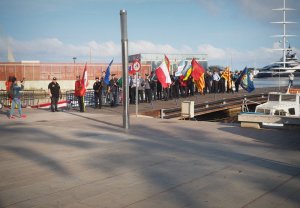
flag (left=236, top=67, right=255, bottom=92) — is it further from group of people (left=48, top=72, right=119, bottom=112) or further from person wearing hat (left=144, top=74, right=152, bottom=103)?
group of people (left=48, top=72, right=119, bottom=112)

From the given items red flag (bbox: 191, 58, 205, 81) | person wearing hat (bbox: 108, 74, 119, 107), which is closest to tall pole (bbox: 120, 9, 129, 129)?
person wearing hat (bbox: 108, 74, 119, 107)

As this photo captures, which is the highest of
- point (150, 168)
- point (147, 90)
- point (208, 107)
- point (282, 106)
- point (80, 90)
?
point (80, 90)

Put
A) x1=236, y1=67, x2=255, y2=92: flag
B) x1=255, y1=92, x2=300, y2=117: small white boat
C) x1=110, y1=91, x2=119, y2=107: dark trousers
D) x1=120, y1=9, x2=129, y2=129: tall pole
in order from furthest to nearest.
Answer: x1=236, y1=67, x2=255, y2=92: flag
x1=110, y1=91, x2=119, y2=107: dark trousers
x1=255, y1=92, x2=300, y2=117: small white boat
x1=120, y1=9, x2=129, y2=129: tall pole

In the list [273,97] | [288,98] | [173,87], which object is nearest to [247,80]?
[173,87]

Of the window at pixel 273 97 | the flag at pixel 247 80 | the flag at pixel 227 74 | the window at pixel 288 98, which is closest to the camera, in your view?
the window at pixel 288 98

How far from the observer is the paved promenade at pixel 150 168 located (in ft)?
19.2

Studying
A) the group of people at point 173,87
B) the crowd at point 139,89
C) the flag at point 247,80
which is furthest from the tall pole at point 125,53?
the flag at point 247,80

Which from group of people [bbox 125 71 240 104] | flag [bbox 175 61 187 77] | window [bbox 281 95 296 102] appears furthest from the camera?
flag [bbox 175 61 187 77]

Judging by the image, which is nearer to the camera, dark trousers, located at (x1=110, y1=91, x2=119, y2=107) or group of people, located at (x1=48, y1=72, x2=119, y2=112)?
group of people, located at (x1=48, y1=72, x2=119, y2=112)

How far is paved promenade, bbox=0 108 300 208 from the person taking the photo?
230 inches

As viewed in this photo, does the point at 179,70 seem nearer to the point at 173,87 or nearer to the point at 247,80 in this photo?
the point at 173,87

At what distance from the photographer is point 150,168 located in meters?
7.80

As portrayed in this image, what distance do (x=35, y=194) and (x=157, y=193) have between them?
1.98 m

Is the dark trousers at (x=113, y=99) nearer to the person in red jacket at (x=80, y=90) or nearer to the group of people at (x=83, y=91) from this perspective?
the group of people at (x=83, y=91)
